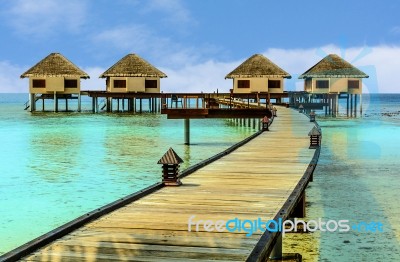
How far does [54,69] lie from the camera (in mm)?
62500

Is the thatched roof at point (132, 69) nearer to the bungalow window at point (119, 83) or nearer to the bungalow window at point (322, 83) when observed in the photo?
the bungalow window at point (119, 83)

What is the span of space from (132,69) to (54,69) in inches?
344

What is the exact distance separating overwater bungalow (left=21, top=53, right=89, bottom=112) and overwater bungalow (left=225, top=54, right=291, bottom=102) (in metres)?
17.4

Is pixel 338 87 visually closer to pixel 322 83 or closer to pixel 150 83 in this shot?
pixel 322 83

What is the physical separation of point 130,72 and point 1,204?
4766 cm

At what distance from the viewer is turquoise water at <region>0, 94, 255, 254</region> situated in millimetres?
12820

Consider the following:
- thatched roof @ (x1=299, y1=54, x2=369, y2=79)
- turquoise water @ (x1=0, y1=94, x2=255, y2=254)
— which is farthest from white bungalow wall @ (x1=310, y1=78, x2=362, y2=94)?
turquoise water @ (x1=0, y1=94, x2=255, y2=254)

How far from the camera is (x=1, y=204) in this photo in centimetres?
1422

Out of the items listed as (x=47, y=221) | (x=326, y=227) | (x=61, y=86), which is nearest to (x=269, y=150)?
(x=326, y=227)

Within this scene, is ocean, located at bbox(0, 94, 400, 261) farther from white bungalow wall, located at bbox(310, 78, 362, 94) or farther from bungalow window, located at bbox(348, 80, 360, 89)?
bungalow window, located at bbox(348, 80, 360, 89)

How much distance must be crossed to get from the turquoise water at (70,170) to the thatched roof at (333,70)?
2936 cm

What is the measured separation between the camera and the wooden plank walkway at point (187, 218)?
6000 mm

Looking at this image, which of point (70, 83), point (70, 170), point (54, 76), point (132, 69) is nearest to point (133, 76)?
point (132, 69)

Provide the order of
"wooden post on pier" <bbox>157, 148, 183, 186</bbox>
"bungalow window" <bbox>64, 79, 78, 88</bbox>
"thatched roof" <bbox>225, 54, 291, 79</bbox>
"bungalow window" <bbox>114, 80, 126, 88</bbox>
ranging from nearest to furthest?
"wooden post on pier" <bbox>157, 148, 183, 186</bbox> → "thatched roof" <bbox>225, 54, 291, 79</bbox> → "bungalow window" <bbox>114, 80, 126, 88</bbox> → "bungalow window" <bbox>64, 79, 78, 88</bbox>
